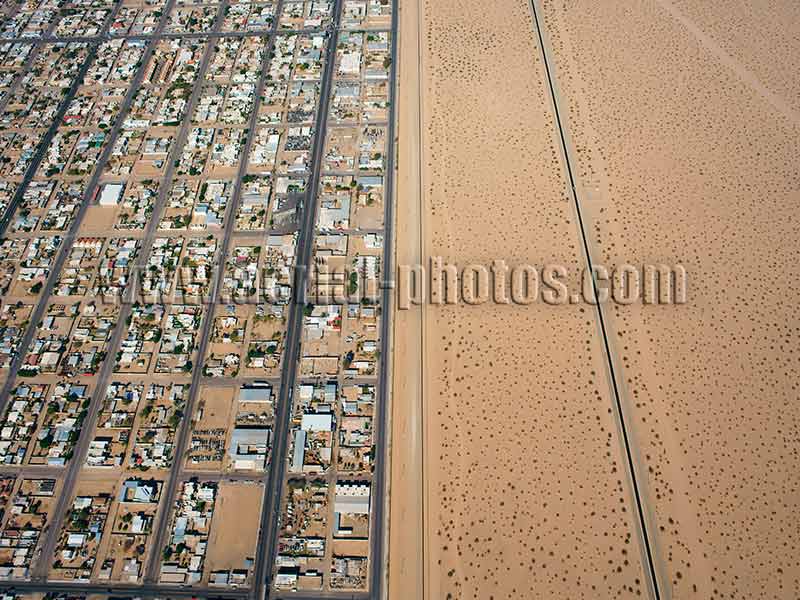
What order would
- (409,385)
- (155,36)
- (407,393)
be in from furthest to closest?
(155,36) < (409,385) < (407,393)

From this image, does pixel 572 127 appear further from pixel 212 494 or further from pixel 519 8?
pixel 212 494

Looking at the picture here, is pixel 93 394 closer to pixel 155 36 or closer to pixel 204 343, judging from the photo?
pixel 204 343

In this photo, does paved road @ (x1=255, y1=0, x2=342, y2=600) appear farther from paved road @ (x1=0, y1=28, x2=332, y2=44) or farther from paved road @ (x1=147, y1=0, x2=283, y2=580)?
paved road @ (x1=0, y1=28, x2=332, y2=44)

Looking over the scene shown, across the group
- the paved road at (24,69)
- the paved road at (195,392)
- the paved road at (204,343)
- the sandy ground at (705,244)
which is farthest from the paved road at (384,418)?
the paved road at (24,69)

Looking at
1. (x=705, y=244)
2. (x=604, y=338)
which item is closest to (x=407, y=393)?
(x=604, y=338)

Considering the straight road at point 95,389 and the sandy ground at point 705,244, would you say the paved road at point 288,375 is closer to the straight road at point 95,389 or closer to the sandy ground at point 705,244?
the straight road at point 95,389
